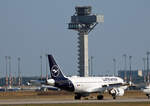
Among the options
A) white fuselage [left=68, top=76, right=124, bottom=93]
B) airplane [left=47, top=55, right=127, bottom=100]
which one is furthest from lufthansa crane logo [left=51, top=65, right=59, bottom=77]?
white fuselage [left=68, top=76, right=124, bottom=93]

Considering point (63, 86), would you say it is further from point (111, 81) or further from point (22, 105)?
point (22, 105)

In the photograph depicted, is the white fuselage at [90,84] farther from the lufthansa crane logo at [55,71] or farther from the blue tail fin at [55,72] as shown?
the lufthansa crane logo at [55,71]

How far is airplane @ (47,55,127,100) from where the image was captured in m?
111

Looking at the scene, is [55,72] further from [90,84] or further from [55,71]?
[90,84]

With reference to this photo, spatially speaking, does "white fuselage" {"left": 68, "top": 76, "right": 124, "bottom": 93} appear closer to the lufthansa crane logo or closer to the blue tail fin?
the blue tail fin

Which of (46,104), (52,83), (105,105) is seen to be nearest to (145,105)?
(105,105)

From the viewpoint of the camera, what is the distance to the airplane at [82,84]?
11075cm

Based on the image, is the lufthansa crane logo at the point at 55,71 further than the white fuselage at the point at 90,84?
No

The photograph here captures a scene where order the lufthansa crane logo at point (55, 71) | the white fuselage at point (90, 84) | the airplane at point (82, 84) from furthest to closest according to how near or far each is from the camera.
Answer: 1. the white fuselage at point (90, 84)
2. the lufthansa crane logo at point (55, 71)
3. the airplane at point (82, 84)

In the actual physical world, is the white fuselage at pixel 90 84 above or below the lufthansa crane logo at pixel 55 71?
below

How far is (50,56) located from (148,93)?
18.1m

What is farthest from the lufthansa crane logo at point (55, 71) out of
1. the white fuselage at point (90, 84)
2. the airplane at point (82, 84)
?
the white fuselage at point (90, 84)

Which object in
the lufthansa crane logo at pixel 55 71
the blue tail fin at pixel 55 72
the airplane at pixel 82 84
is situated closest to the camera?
the airplane at pixel 82 84

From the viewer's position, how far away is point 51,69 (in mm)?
111812
